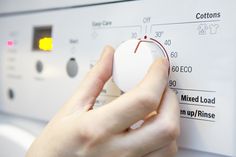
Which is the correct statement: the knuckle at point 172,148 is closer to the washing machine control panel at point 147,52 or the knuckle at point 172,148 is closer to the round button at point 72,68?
the washing machine control panel at point 147,52

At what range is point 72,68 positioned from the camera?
0.53 m

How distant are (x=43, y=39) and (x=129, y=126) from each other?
30 centimetres

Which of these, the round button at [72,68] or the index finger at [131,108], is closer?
the index finger at [131,108]

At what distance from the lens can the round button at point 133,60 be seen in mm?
384

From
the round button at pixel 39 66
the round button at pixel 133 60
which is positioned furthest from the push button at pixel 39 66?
the round button at pixel 133 60

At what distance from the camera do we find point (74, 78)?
20.6 inches

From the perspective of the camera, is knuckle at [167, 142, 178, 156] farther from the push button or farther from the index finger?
the push button

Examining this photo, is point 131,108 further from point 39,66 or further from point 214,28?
point 39,66

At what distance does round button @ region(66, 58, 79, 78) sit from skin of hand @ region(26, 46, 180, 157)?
0.47ft

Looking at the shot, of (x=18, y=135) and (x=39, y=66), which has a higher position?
(x=39, y=66)

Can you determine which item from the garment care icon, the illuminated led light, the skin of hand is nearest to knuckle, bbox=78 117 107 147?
the skin of hand

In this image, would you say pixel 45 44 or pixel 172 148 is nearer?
pixel 172 148

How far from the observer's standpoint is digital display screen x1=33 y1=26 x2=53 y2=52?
0.57m

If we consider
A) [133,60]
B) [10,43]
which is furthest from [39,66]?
[133,60]
